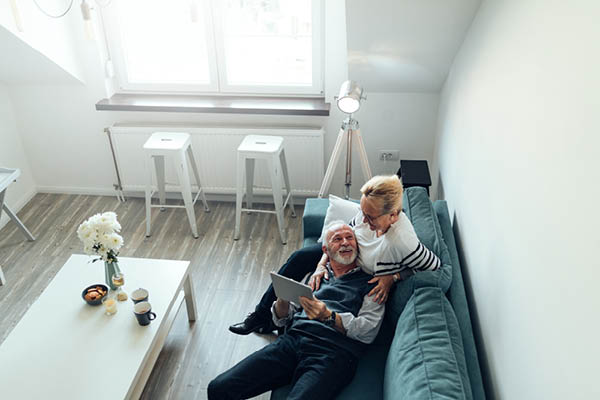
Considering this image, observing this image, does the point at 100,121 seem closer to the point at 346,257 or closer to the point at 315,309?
the point at 346,257

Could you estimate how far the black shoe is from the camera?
2.84m

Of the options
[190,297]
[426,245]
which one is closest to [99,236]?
[190,297]

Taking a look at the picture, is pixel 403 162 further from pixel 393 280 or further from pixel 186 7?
Result: pixel 186 7

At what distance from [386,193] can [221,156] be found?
2.15 metres

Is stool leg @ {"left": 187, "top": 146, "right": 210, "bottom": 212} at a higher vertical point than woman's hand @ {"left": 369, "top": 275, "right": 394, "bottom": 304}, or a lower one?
lower

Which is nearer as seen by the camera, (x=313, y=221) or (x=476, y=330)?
(x=476, y=330)

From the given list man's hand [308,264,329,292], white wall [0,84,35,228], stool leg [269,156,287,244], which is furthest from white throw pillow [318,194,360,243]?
white wall [0,84,35,228]

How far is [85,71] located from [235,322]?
7.57 feet

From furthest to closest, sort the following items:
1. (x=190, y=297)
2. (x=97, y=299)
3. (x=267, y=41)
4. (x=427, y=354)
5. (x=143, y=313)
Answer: (x=267, y=41), (x=190, y=297), (x=97, y=299), (x=143, y=313), (x=427, y=354)

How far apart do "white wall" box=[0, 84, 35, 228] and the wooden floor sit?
0.28 feet

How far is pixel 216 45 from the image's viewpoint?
389 cm

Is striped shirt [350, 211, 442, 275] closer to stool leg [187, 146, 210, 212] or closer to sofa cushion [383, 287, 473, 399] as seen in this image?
sofa cushion [383, 287, 473, 399]

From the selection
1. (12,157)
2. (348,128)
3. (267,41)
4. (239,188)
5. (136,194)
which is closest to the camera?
(348,128)

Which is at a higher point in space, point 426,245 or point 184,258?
point 426,245
